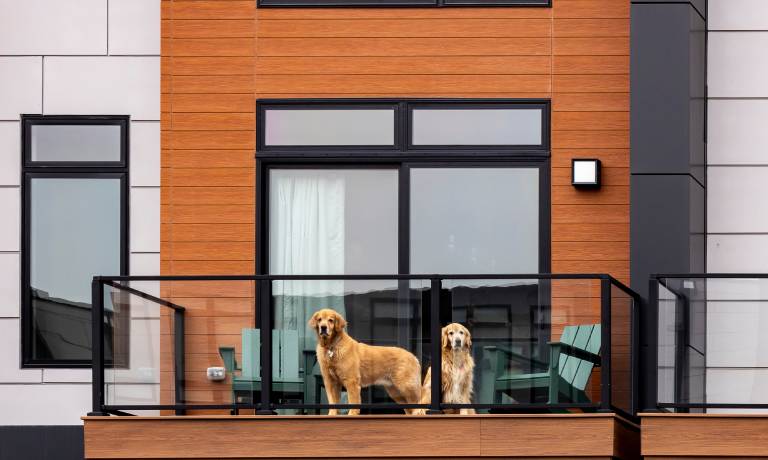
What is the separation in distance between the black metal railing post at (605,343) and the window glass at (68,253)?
4.34 metres

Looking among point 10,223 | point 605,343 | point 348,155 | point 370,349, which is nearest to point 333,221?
point 348,155

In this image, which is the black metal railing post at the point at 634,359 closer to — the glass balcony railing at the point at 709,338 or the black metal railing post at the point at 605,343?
the glass balcony railing at the point at 709,338

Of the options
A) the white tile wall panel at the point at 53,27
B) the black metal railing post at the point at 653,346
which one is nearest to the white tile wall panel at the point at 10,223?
the white tile wall panel at the point at 53,27

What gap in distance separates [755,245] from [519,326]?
2793 mm

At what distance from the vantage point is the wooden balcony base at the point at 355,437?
11070mm

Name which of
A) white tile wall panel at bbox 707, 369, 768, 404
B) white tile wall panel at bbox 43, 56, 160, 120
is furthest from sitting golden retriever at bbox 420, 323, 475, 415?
white tile wall panel at bbox 43, 56, 160, 120

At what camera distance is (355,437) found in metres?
11.1

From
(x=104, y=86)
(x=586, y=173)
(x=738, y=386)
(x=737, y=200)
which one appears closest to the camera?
(x=738, y=386)

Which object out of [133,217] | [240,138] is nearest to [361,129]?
[240,138]

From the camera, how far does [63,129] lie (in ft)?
44.7

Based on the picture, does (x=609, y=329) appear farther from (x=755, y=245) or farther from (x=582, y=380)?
(x=755, y=245)

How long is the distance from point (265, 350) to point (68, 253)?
2.93 metres

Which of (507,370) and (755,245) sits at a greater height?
(755,245)

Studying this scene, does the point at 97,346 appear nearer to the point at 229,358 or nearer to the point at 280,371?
the point at 229,358
